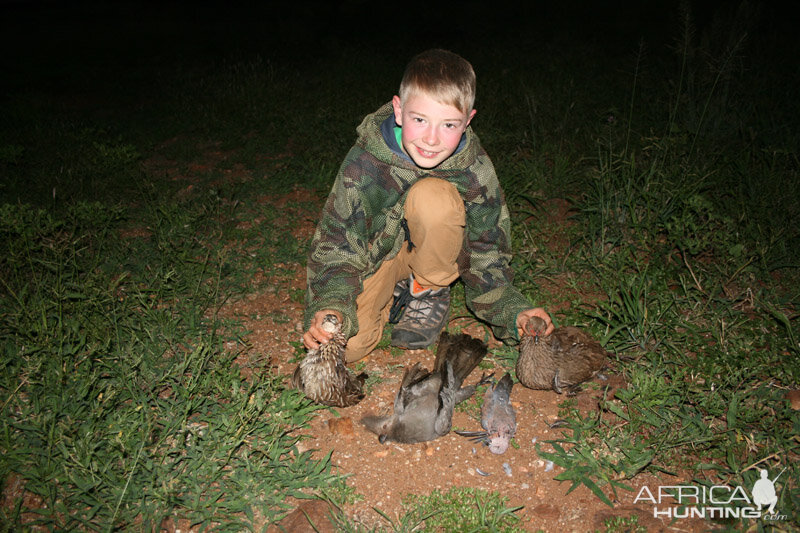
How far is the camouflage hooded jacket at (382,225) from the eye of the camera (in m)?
3.26

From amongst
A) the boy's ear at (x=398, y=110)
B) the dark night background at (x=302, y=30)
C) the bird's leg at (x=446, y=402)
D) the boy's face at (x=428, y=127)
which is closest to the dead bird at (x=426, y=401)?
the bird's leg at (x=446, y=402)

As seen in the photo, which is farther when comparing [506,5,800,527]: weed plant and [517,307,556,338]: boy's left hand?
[517,307,556,338]: boy's left hand

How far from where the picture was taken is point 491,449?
2.95 metres

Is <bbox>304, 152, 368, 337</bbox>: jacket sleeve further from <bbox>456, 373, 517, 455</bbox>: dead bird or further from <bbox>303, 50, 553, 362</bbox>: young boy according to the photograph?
<bbox>456, 373, 517, 455</bbox>: dead bird

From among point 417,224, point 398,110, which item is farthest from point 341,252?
point 398,110

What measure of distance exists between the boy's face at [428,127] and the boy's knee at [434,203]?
164mm

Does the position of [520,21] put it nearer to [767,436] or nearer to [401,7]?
[401,7]

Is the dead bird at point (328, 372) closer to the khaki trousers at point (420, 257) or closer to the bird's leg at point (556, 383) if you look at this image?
the khaki trousers at point (420, 257)

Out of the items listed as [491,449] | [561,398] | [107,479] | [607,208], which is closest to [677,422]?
[561,398]

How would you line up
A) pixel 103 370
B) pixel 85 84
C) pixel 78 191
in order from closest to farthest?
pixel 103 370 → pixel 78 191 → pixel 85 84

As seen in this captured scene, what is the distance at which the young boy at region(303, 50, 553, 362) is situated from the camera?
Answer: 2.96 m

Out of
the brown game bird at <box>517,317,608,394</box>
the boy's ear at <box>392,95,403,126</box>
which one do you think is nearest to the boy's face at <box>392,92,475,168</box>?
the boy's ear at <box>392,95,403,126</box>

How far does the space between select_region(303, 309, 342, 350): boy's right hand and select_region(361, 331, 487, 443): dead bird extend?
55 centimetres

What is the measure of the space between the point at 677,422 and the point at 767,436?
1.51ft
